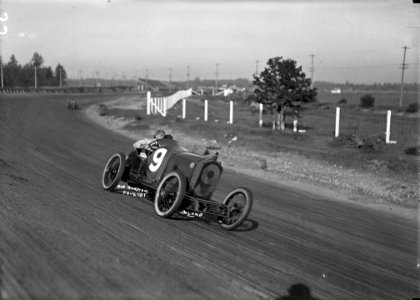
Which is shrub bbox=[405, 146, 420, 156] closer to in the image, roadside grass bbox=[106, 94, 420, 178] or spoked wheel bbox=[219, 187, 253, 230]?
roadside grass bbox=[106, 94, 420, 178]

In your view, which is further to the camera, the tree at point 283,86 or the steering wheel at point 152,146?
the tree at point 283,86

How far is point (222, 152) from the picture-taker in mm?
18781

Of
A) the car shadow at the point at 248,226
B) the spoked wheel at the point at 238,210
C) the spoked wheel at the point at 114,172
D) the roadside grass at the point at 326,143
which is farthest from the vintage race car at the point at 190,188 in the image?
the roadside grass at the point at 326,143

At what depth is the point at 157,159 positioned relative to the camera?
29.8 ft

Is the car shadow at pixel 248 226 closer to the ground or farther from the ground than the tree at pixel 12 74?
closer to the ground

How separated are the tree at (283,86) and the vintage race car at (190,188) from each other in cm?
1635

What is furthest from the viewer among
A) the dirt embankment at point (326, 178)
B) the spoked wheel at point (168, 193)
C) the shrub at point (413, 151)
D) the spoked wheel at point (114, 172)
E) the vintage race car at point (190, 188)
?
the shrub at point (413, 151)

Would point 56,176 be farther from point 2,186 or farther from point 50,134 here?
point 50,134

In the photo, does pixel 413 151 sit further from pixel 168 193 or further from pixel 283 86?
pixel 168 193

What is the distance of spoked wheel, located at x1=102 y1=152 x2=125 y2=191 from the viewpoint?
9703 mm

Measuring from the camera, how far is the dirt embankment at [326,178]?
490 inches

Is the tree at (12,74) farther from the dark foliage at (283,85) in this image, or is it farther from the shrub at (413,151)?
the shrub at (413,151)

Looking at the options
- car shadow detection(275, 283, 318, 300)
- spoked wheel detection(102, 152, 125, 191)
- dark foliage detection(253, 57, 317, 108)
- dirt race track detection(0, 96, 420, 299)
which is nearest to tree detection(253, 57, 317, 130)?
dark foliage detection(253, 57, 317, 108)

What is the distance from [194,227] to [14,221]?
2.62 meters
